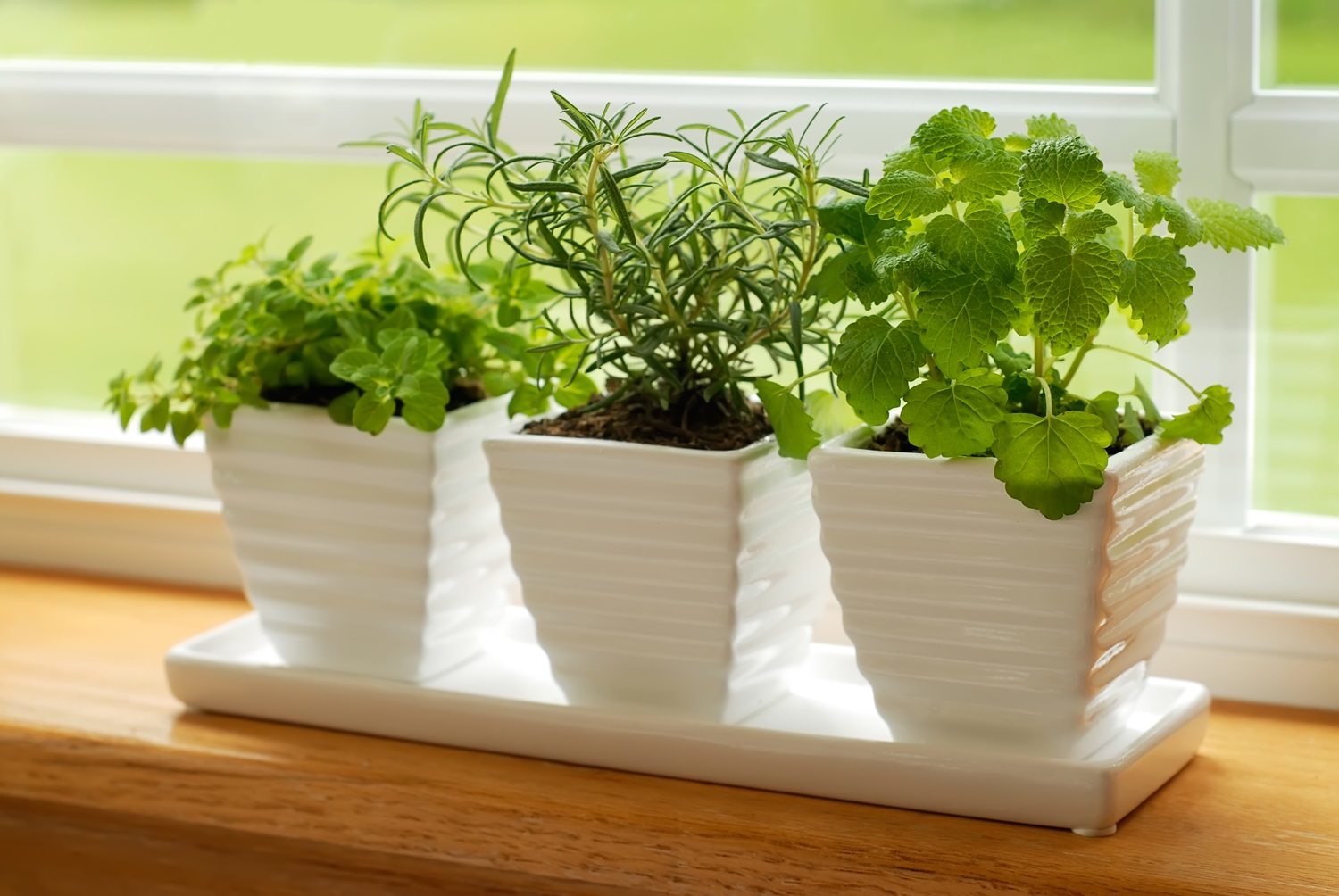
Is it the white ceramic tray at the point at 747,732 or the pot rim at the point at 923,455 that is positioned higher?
the pot rim at the point at 923,455

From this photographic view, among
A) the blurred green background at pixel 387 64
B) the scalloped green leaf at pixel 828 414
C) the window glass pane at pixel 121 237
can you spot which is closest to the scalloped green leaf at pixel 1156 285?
the scalloped green leaf at pixel 828 414

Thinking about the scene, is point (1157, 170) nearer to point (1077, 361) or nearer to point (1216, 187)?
point (1077, 361)

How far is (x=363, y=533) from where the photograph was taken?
947 millimetres

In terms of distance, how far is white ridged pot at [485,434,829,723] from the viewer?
833 millimetres

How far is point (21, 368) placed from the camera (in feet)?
4.71

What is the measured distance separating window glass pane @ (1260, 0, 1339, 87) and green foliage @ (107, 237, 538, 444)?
514 millimetres

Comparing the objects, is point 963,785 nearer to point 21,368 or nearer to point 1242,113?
point 1242,113

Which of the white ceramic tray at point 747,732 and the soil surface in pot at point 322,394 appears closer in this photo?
the white ceramic tray at point 747,732

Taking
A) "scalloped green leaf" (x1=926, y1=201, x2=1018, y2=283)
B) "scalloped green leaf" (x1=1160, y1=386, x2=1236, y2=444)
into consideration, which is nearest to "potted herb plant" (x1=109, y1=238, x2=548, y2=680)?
"scalloped green leaf" (x1=926, y1=201, x2=1018, y2=283)

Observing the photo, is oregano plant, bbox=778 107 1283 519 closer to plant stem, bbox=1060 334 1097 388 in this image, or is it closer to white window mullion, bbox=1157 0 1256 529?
plant stem, bbox=1060 334 1097 388

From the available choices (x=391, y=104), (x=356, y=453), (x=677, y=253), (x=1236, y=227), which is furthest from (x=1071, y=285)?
(x=391, y=104)

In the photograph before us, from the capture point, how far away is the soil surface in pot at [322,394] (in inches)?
38.7

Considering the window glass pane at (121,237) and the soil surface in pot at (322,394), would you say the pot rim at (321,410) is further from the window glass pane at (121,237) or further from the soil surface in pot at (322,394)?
the window glass pane at (121,237)

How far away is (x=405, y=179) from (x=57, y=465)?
463 millimetres
